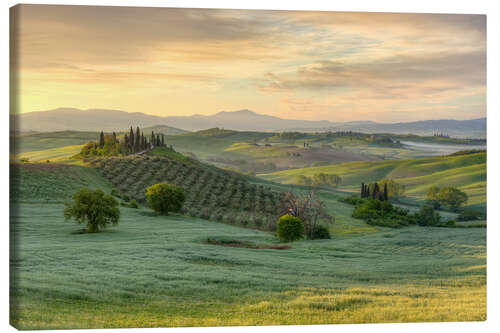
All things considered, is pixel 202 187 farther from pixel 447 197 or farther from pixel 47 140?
pixel 447 197

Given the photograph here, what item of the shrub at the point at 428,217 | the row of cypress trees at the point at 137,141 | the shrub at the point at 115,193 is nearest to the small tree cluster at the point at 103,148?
the row of cypress trees at the point at 137,141

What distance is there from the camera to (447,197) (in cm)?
2262

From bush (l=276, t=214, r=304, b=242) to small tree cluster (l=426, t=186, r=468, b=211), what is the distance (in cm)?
722

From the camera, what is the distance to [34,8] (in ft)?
38.3

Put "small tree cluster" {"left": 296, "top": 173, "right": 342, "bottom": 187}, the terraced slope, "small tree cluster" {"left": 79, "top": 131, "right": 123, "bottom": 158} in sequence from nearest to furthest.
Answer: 1. "small tree cluster" {"left": 79, "top": 131, "right": 123, "bottom": 158}
2. "small tree cluster" {"left": 296, "top": 173, "right": 342, "bottom": 187}
3. the terraced slope

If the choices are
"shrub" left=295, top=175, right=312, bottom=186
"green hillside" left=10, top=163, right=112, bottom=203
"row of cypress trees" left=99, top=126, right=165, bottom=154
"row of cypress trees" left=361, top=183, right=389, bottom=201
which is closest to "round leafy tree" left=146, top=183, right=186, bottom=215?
"row of cypress trees" left=99, top=126, right=165, bottom=154

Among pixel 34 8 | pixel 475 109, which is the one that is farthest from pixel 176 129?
pixel 475 109

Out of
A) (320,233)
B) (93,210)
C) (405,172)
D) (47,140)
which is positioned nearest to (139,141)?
(47,140)

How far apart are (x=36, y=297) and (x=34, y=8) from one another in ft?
23.9

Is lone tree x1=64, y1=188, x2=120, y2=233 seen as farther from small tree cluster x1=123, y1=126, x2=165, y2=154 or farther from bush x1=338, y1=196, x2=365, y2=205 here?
bush x1=338, y1=196, x2=365, y2=205

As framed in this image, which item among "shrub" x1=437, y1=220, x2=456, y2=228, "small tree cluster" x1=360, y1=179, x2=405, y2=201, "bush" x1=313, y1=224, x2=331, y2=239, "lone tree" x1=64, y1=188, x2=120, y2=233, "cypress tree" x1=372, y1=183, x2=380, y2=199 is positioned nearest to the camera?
"lone tree" x1=64, y1=188, x2=120, y2=233

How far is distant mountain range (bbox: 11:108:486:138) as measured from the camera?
53.3ft

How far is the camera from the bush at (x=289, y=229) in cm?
1870

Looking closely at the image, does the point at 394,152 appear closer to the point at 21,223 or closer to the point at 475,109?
the point at 475,109
